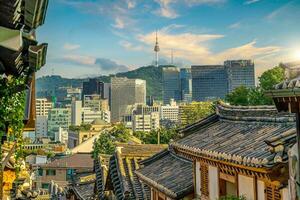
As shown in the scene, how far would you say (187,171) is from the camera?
17438 millimetres

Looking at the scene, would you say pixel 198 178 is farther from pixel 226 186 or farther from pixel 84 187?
pixel 84 187

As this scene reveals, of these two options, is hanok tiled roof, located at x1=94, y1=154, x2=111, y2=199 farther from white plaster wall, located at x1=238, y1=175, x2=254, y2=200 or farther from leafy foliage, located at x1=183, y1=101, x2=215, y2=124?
leafy foliage, located at x1=183, y1=101, x2=215, y2=124

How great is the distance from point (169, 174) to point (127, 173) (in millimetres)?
6168

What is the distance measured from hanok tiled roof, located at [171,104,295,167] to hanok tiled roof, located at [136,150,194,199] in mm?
1165

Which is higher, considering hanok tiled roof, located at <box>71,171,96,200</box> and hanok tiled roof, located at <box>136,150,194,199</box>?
hanok tiled roof, located at <box>136,150,194,199</box>

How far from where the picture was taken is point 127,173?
2362 centimetres

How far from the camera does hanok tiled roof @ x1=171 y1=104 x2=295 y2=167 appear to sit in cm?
991

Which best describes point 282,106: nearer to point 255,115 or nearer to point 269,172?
point 269,172

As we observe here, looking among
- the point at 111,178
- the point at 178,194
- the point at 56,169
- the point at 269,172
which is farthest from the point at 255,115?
the point at 56,169

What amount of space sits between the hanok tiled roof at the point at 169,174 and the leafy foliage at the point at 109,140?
145 ft

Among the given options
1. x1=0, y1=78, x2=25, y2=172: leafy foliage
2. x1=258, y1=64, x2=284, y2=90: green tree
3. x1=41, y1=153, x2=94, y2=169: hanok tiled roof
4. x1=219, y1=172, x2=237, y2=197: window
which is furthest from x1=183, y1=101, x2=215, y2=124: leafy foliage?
x1=0, y1=78, x2=25, y2=172: leafy foliage

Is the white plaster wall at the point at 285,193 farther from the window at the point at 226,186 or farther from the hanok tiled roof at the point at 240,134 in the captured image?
the window at the point at 226,186

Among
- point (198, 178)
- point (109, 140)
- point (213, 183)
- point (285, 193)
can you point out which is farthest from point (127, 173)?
point (109, 140)

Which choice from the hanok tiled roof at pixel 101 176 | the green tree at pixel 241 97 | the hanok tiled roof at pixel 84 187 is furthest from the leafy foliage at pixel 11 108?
the green tree at pixel 241 97
